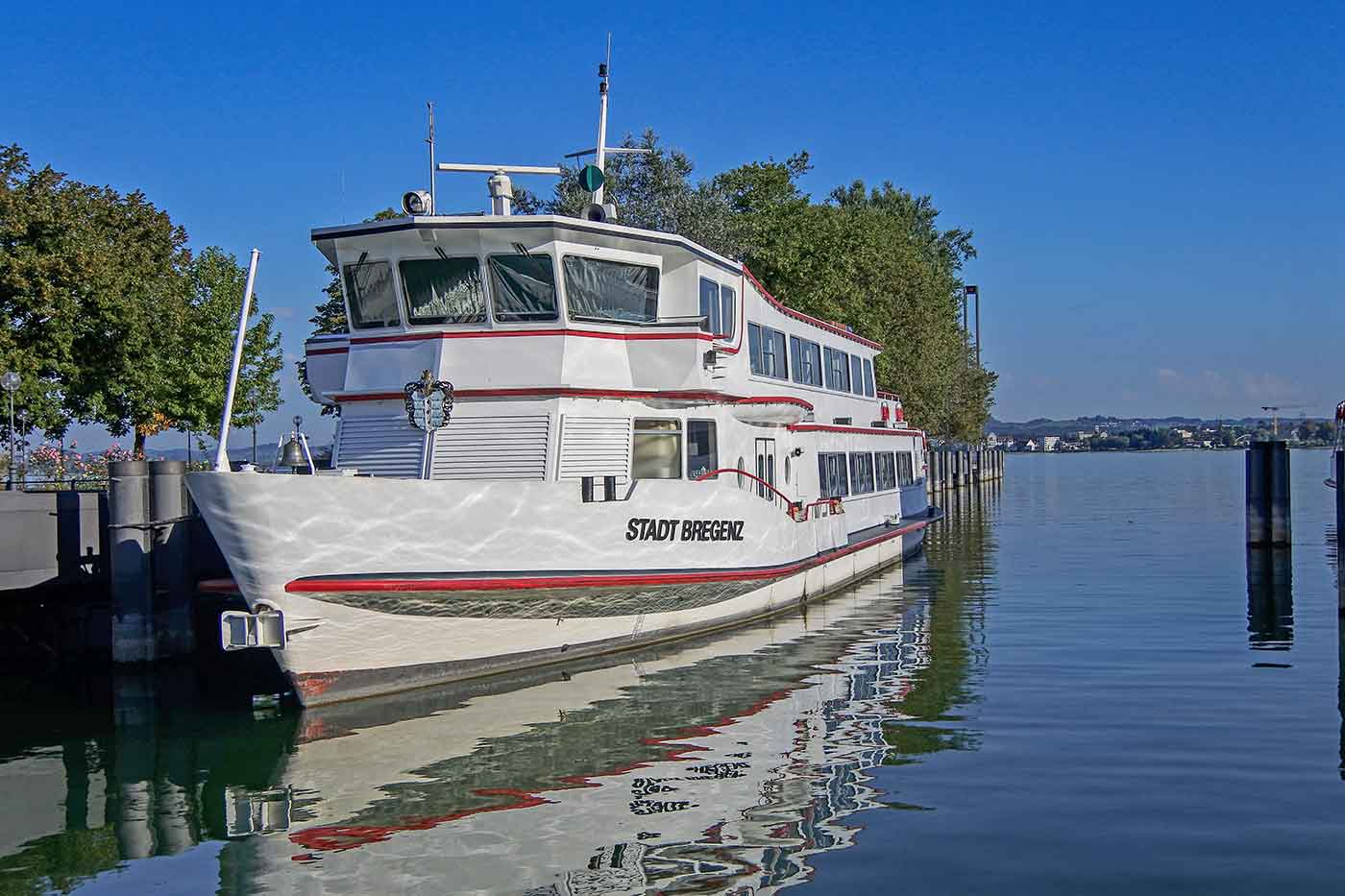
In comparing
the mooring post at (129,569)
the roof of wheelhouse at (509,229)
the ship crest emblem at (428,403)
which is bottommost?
the mooring post at (129,569)

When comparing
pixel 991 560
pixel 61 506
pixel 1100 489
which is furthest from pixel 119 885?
pixel 1100 489

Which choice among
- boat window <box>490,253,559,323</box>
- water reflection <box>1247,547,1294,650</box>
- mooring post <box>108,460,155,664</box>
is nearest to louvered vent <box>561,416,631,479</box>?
boat window <box>490,253,559,323</box>

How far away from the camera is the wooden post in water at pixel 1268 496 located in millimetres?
29969

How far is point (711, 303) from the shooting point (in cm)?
1781

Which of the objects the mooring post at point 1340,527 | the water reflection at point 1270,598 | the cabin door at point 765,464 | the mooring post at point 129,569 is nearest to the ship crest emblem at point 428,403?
the mooring post at point 129,569

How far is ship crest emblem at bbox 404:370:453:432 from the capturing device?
15352 mm

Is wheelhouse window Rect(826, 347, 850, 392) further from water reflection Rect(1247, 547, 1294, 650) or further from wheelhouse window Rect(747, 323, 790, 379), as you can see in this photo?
water reflection Rect(1247, 547, 1294, 650)

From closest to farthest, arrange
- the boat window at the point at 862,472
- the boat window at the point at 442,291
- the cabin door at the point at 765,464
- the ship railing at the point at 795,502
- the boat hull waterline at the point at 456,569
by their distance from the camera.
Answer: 1. the boat hull waterline at the point at 456,569
2. the boat window at the point at 442,291
3. the ship railing at the point at 795,502
4. the cabin door at the point at 765,464
5. the boat window at the point at 862,472

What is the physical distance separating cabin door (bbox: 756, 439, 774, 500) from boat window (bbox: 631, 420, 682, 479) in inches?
115

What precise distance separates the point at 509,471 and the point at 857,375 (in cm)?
1496

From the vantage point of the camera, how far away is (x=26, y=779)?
37.8ft

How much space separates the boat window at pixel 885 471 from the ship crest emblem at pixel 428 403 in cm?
1507

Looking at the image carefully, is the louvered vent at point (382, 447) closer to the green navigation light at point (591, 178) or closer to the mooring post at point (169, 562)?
the mooring post at point (169, 562)

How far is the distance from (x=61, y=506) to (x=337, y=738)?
24.2ft
